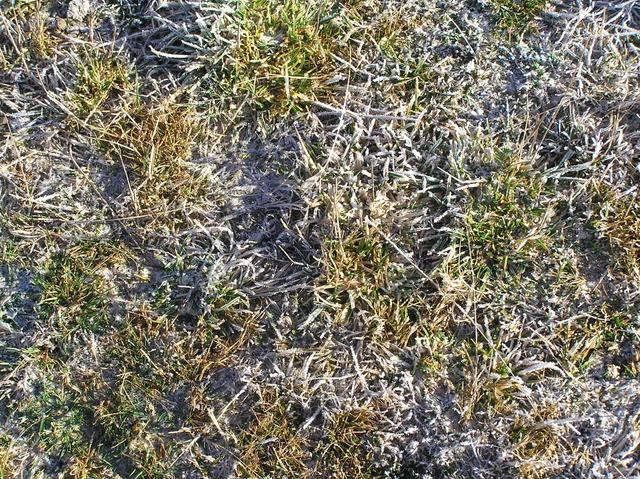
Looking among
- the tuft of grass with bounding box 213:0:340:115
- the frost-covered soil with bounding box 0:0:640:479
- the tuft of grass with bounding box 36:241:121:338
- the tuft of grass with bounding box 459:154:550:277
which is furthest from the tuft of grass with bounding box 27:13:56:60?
the tuft of grass with bounding box 459:154:550:277

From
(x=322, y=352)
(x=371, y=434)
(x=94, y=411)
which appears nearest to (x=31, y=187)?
(x=94, y=411)

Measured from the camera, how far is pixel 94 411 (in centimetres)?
325

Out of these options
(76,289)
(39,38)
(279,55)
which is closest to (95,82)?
(39,38)

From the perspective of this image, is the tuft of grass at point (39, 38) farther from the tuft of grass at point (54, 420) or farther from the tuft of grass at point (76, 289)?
the tuft of grass at point (54, 420)

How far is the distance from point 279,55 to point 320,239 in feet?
3.11

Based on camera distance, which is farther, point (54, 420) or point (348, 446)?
point (54, 420)

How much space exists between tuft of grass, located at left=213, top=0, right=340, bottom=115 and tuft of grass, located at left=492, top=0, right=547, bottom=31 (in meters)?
0.86

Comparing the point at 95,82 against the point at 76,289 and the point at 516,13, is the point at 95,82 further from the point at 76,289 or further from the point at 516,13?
the point at 516,13

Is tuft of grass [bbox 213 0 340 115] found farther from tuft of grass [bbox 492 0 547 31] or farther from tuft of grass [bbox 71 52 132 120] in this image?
tuft of grass [bbox 492 0 547 31]

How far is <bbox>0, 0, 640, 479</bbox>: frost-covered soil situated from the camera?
316 cm

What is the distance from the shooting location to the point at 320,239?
321 centimetres

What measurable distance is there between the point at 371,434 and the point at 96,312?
4.91 ft

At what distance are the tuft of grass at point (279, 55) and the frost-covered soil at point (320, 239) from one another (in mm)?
12

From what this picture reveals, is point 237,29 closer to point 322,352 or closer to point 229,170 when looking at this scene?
point 229,170
